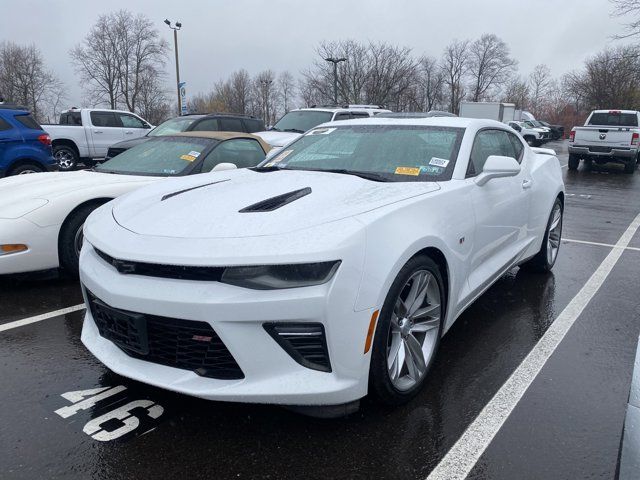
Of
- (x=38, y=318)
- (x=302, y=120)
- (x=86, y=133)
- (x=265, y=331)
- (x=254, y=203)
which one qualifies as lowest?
(x=38, y=318)

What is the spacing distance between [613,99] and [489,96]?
22985mm

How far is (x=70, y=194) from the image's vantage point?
4.61 metres

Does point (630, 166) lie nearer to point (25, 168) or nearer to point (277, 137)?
point (277, 137)

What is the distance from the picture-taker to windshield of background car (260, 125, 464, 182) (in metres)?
3.44

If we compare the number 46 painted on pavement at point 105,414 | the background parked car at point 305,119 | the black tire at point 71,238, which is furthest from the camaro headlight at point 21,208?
the background parked car at point 305,119

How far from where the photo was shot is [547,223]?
5008mm

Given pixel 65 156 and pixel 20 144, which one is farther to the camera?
pixel 65 156

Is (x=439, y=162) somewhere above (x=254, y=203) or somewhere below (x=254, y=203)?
above

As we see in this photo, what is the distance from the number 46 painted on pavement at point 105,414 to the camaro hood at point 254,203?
0.92 meters

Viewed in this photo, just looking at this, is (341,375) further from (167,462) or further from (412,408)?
(167,462)

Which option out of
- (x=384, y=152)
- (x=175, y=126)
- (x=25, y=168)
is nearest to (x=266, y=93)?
(x=175, y=126)

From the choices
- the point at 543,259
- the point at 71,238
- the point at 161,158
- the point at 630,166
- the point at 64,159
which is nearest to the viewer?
the point at 71,238

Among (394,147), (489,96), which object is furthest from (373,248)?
(489,96)

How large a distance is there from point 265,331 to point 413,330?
963 mm
